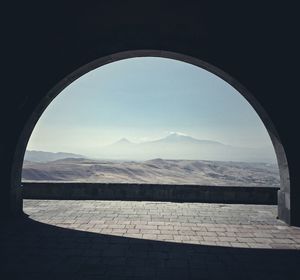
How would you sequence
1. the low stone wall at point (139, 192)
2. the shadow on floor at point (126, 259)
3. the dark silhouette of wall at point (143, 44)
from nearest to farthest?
the shadow on floor at point (126, 259), the dark silhouette of wall at point (143, 44), the low stone wall at point (139, 192)

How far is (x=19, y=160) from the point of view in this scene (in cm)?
723

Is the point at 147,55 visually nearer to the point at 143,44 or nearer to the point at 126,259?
the point at 143,44

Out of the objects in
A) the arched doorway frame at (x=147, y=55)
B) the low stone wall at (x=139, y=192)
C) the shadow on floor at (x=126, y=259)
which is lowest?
the shadow on floor at (x=126, y=259)

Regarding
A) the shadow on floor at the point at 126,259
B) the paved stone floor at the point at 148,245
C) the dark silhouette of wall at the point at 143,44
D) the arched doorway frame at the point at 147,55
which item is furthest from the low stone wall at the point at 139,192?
the shadow on floor at the point at 126,259

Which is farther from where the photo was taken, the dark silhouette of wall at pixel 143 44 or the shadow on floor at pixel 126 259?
the dark silhouette of wall at pixel 143 44

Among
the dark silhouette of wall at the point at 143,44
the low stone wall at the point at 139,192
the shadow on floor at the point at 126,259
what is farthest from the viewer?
the low stone wall at the point at 139,192

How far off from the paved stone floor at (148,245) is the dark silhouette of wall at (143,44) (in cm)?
129

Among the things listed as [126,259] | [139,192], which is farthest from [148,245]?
[139,192]

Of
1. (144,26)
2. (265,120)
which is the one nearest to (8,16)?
(144,26)

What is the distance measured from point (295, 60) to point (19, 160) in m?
7.64

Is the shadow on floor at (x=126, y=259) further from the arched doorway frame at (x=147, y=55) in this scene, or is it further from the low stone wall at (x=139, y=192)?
the low stone wall at (x=139, y=192)

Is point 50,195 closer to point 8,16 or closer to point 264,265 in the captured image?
point 8,16

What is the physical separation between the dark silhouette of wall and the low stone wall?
88.6 inches

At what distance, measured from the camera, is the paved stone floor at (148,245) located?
4004 mm
